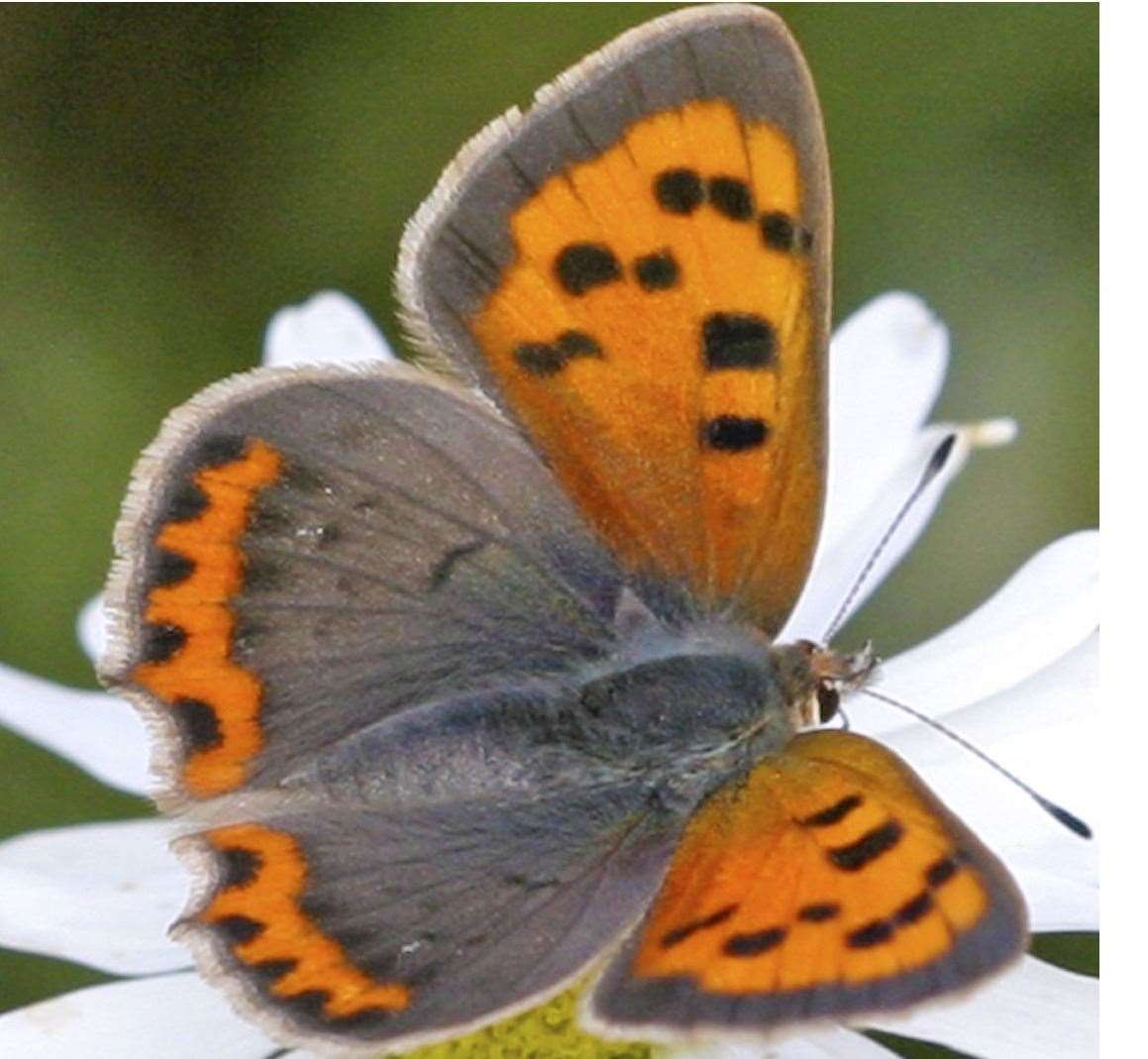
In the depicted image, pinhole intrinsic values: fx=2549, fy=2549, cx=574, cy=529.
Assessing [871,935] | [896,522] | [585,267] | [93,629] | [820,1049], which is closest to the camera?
[871,935]

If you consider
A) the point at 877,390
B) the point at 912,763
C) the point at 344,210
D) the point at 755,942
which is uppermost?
the point at 344,210

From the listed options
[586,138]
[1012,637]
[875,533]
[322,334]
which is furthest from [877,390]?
[586,138]

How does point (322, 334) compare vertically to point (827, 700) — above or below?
above

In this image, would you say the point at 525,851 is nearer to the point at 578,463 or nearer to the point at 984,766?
the point at 578,463

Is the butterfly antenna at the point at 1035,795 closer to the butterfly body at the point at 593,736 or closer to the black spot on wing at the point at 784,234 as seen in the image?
the butterfly body at the point at 593,736

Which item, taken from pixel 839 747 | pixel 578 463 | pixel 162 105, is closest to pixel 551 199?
pixel 578 463

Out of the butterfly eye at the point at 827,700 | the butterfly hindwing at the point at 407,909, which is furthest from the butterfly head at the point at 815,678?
the butterfly hindwing at the point at 407,909

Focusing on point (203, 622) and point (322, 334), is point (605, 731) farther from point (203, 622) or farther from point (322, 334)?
point (322, 334)
